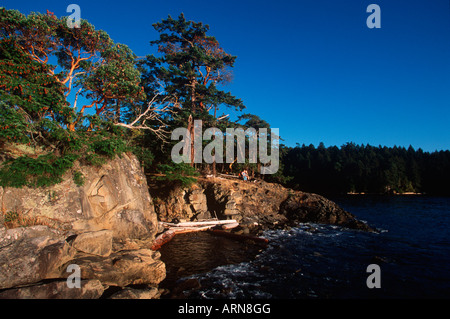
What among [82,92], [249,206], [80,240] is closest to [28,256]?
[80,240]

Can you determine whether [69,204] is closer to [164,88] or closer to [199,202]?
[199,202]

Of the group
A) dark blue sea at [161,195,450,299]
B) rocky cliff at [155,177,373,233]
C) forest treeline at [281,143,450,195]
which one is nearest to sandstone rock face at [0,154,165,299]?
dark blue sea at [161,195,450,299]

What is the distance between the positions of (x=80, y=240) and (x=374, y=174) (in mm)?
81104

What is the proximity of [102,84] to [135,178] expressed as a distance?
20.4 feet

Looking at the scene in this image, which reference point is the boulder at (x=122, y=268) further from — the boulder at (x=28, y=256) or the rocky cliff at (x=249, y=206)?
the rocky cliff at (x=249, y=206)

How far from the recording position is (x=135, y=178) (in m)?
14.0

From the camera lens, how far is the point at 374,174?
67.7 metres

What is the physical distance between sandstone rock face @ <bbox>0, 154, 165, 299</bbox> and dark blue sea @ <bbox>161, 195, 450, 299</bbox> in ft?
5.73

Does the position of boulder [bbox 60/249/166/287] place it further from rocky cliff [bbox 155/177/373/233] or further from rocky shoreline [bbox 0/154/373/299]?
rocky cliff [bbox 155/177/373/233]

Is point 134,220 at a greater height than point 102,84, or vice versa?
point 102,84

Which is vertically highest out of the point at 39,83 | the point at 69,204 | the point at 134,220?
the point at 39,83

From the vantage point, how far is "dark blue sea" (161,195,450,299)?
26.9 ft

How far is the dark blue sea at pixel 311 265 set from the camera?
8.20 meters
